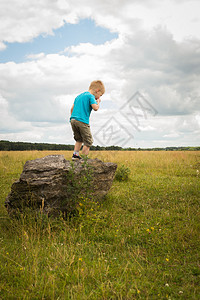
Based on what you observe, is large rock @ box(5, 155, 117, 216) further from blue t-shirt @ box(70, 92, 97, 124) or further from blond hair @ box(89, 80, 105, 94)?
blond hair @ box(89, 80, 105, 94)

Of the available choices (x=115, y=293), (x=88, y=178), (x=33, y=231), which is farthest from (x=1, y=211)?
(x=115, y=293)

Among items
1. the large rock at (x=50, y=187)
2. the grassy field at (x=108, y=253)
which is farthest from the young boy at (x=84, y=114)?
the grassy field at (x=108, y=253)

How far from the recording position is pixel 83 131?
21.6ft

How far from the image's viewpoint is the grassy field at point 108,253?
241cm

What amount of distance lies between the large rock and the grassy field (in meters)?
0.29

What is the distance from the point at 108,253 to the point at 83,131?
3988mm

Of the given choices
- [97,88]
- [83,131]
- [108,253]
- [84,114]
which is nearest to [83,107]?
[84,114]

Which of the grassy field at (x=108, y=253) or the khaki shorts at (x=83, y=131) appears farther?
the khaki shorts at (x=83, y=131)

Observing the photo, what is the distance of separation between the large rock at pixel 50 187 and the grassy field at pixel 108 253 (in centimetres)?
29

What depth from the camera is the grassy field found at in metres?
2.41

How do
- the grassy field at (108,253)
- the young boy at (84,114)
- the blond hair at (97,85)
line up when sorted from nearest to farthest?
the grassy field at (108,253) → the young boy at (84,114) → the blond hair at (97,85)

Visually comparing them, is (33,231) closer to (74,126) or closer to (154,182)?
(74,126)

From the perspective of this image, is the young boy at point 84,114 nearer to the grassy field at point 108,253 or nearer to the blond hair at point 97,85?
the blond hair at point 97,85

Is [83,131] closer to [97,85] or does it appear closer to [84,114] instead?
[84,114]
